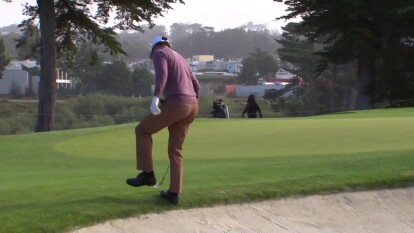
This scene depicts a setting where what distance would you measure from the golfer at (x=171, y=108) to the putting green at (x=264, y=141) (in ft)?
14.8

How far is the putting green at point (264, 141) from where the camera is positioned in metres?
11.7

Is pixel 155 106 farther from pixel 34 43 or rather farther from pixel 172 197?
pixel 34 43

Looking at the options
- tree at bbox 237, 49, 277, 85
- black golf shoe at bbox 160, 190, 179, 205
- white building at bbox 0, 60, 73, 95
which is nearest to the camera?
black golf shoe at bbox 160, 190, 179, 205

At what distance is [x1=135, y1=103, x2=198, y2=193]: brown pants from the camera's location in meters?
6.57

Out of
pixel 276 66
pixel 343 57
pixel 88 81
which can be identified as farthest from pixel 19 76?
pixel 276 66

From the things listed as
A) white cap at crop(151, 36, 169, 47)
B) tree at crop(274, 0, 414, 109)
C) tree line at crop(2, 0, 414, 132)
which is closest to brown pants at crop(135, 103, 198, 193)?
white cap at crop(151, 36, 169, 47)

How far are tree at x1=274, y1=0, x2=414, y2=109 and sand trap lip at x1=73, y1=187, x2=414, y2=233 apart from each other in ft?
87.0

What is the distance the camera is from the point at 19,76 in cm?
6347

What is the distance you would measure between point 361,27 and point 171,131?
3091 cm

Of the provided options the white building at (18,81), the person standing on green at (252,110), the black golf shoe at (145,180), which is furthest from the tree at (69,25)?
the white building at (18,81)

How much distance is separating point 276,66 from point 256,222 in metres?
92.0

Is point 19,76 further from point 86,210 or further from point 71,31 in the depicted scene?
point 86,210

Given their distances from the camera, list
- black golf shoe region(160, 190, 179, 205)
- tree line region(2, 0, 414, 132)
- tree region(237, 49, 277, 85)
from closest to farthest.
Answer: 1. black golf shoe region(160, 190, 179, 205)
2. tree line region(2, 0, 414, 132)
3. tree region(237, 49, 277, 85)

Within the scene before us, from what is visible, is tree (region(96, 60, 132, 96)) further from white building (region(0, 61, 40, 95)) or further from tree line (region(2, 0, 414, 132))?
tree line (region(2, 0, 414, 132))
